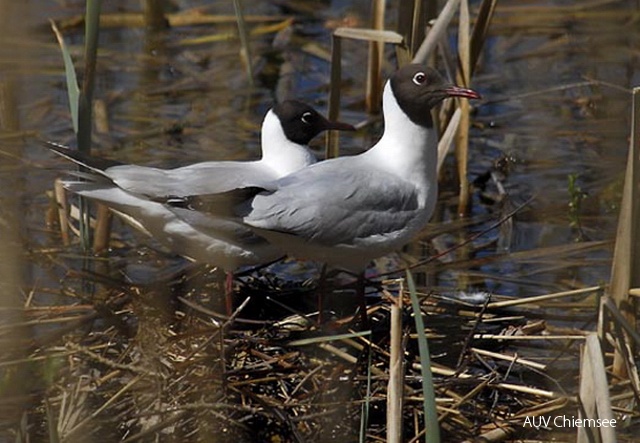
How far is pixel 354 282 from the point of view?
5398 mm

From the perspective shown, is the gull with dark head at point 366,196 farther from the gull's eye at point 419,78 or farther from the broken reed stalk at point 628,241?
the broken reed stalk at point 628,241

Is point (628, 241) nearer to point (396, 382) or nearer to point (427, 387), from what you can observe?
point (396, 382)

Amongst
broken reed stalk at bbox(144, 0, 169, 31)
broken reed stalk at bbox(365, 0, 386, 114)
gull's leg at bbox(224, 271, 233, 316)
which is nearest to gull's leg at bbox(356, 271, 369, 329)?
gull's leg at bbox(224, 271, 233, 316)

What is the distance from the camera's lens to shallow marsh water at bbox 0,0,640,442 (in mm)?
6320

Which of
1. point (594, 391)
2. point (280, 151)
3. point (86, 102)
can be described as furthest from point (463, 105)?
point (594, 391)

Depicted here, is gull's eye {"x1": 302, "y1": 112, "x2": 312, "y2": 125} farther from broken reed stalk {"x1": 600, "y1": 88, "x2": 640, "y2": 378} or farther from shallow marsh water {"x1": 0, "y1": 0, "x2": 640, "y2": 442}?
broken reed stalk {"x1": 600, "y1": 88, "x2": 640, "y2": 378}

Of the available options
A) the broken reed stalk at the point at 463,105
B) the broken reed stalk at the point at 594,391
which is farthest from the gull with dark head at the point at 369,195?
the broken reed stalk at the point at 594,391

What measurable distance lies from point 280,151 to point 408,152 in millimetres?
631

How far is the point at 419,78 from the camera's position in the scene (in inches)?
210

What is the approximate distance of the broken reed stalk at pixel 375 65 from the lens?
7066 mm

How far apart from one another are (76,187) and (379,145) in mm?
1130

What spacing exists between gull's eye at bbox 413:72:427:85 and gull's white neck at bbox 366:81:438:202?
11cm

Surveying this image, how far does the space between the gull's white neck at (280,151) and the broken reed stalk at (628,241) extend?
1.35 meters

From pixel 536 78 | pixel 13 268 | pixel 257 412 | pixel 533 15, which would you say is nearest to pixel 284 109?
pixel 257 412
